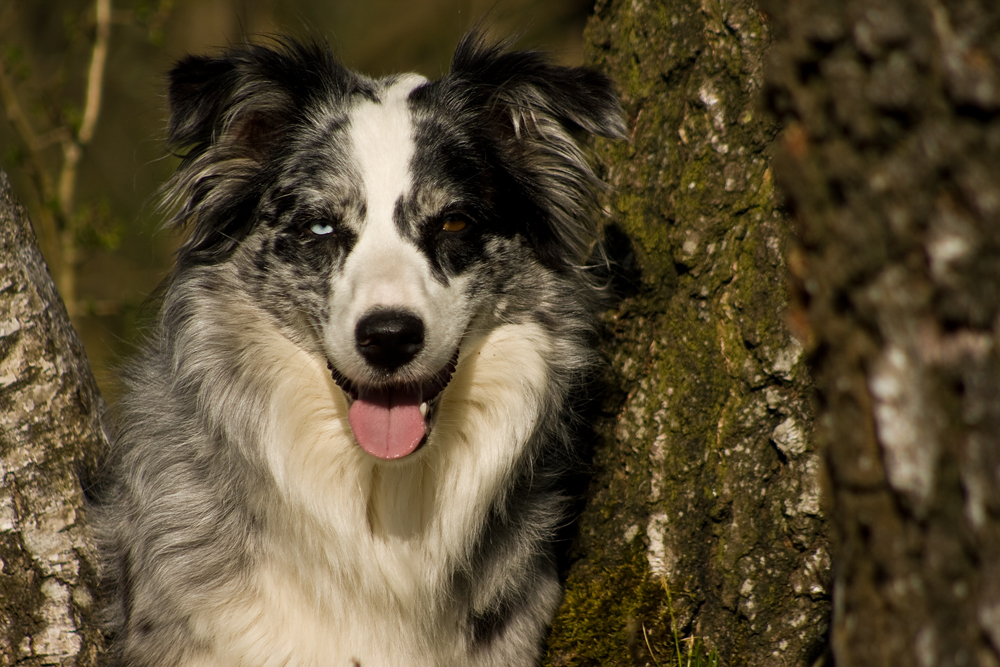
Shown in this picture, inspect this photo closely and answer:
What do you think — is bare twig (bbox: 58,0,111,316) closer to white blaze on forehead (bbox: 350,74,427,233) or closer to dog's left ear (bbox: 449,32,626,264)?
white blaze on forehead (bbox: 350,74,427,233)

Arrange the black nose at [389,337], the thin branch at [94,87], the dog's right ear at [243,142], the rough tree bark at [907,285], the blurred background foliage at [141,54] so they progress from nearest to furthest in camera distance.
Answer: the rough tree bark at [907,285], the black nose at [389,337], the dog's right ear at [243,142], the thin branch at [94,87], the blurred background foliage at [141,54]

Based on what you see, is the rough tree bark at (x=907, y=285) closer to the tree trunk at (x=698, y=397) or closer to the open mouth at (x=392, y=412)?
the tree trunk at (x=698, y=397)

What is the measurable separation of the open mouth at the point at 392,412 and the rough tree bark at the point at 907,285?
1.60 meters

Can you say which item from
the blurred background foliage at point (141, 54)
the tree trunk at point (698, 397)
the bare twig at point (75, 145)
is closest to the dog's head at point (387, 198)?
the tree trunk at point (698, 397)

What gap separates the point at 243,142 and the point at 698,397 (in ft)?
6.24

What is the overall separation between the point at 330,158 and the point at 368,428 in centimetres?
96

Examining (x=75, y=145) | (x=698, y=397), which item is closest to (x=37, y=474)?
(x=698, y=397)

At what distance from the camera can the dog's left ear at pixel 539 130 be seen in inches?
124

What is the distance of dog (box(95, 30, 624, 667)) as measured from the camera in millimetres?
2902

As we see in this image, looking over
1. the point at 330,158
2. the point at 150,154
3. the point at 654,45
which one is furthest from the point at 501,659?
the point at 150,154

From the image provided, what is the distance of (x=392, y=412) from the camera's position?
287cm

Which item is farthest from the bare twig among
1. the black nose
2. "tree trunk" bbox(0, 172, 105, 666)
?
the black nose

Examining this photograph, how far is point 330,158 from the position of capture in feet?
9.94

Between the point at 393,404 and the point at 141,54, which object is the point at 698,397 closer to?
the point at 393,404
